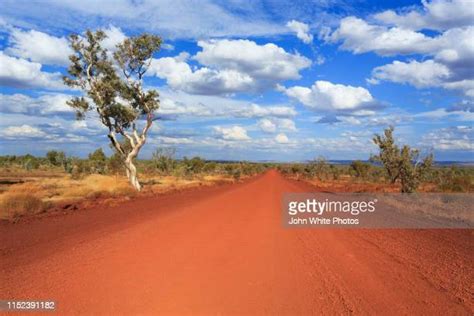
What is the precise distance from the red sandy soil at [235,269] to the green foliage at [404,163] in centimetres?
1254

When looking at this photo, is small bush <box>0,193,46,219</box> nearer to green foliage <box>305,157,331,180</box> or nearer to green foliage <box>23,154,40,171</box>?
green foliage <box>305,157,331,180</box>

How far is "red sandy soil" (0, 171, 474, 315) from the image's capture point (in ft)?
19.9

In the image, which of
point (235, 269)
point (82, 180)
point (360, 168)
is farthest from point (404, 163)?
point (360, 168)

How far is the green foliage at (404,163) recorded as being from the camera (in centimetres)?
2478

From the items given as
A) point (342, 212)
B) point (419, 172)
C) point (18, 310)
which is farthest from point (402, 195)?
point (18, 310)

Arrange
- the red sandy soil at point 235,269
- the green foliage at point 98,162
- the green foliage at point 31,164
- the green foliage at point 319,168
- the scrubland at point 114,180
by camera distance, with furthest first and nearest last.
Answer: the green foliage at point 31,164 → the green foliage at point 319,168 → the green foliage at point 98,162 → the scrubland at point 114,180 → the red sandy soil at point 235,269

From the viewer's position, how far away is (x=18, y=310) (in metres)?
5.71

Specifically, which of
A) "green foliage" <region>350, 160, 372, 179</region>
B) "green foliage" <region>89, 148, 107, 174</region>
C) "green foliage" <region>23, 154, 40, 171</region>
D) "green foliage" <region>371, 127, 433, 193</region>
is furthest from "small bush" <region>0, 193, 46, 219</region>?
"green foliage" <region>23, 154, 40, 171</region>

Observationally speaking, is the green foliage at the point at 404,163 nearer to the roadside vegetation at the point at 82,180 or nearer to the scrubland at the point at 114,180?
the scrubland at the point at 114,180

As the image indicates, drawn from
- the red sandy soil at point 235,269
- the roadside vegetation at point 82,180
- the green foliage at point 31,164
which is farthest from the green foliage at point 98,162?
the red sandy soil at point 235,269

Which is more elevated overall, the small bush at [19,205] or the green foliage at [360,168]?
the green foliage at [360,168]

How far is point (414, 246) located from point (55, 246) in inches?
341

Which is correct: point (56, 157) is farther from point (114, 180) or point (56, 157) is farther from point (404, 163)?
point (404, 163)

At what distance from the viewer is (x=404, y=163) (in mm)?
25609
